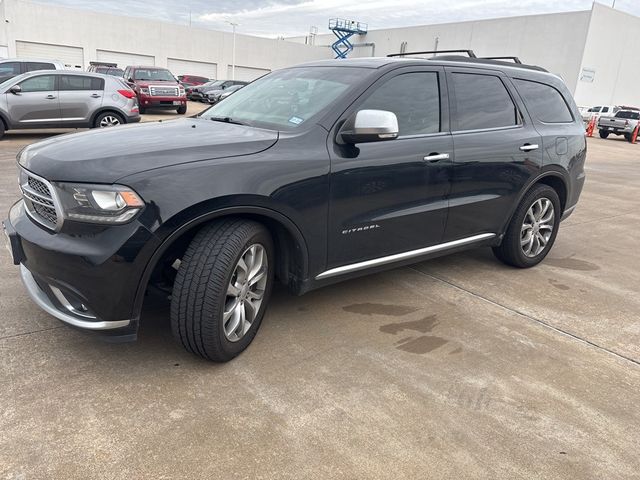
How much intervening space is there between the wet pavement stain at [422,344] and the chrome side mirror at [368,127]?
1310 mm

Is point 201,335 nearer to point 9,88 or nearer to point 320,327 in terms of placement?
point 320,327

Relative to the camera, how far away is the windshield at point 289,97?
3303mm

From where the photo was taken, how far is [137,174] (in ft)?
8.04

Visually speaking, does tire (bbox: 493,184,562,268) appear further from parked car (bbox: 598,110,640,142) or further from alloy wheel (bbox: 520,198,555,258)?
parked car (bbox: 598,110,640,142)

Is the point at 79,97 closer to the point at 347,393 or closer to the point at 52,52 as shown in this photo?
the point at 347,393

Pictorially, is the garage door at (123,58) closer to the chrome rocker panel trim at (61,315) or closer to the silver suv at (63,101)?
the silver suv at (63,101)

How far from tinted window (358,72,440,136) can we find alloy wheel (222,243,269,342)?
1222mm

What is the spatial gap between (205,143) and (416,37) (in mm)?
55679

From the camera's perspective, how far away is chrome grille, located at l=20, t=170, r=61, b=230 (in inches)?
99.5

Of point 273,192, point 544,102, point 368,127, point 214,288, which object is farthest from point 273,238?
point 544,102

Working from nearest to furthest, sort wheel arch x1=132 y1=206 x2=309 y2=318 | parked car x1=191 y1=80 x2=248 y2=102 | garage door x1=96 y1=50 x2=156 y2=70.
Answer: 1. wheel arch x1=132 y1=206 x2=309 y2=318
2. parked car x1=191 y1=80 x2=248 y2=102
3. garage door x1=96 y1=50 x2=156 y2=70

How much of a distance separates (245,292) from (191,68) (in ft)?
162

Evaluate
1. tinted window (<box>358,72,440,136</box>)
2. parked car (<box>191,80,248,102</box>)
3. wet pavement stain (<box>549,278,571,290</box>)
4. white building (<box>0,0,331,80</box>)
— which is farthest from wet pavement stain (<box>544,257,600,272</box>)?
white building (<box>0,0,331,80</box>)

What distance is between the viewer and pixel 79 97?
37.4 ft
